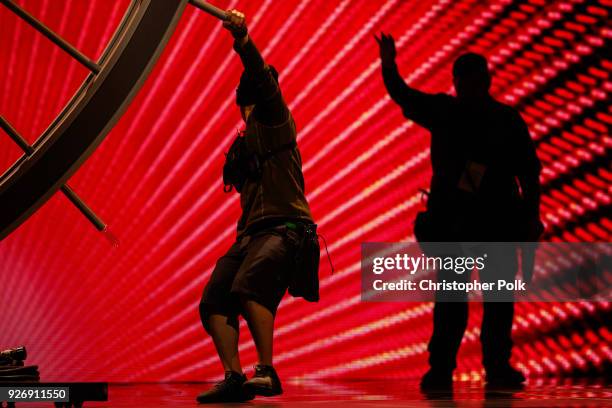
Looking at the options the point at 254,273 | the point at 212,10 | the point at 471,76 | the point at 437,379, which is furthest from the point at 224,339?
the point at 471,76

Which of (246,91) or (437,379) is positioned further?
(437,379)

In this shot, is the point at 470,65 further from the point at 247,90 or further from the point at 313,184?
the point at 247,90

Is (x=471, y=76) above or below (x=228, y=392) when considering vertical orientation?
above

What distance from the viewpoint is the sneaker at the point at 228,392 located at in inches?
114

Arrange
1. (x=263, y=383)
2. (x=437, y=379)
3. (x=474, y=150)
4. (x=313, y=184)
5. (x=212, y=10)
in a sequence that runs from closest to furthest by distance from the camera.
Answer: (x=212, y=10) < (x=263, y=383) < (x=437, y=379) < (x=474, y=150) < (x=313, y=184)

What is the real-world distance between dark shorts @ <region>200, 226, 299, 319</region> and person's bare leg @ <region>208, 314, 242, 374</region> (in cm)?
3

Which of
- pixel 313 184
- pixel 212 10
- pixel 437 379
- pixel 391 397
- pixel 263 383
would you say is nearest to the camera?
pixel 212 10

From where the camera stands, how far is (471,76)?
3947 millimetres

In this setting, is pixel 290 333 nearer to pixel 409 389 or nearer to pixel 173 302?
pixel 173 302

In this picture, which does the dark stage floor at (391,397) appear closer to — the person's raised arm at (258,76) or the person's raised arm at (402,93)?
the person's raised arm at (258,76)

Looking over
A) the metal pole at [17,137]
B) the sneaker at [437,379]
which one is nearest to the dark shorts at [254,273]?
the metal pole at [17,137]

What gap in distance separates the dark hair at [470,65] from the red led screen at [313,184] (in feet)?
3.06

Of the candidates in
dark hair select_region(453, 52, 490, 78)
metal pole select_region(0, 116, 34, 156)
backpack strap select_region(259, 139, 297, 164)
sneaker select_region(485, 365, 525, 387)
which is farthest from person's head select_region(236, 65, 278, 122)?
sneaker select_region(485, 365, 525, 387)

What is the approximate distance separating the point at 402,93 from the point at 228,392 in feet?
5.31
